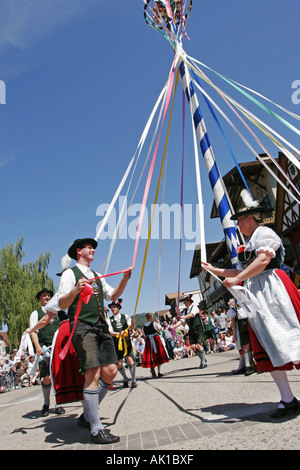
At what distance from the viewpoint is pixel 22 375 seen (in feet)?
52.4

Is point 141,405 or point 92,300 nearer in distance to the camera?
point 92,300

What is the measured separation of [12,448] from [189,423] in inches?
64.8

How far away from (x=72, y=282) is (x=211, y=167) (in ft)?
7.16

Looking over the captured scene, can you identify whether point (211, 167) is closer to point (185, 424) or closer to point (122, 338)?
point (185, 424)

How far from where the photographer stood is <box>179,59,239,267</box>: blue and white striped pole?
154 inches

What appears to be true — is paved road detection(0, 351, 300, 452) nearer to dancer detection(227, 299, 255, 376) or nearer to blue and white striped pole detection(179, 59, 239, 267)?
dancer detection(227, 299, 255, 376)

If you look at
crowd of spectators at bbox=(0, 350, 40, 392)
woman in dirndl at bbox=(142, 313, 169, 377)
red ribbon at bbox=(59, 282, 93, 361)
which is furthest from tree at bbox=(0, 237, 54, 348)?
red ribbon at bbox=(59, 282, 93, 361)

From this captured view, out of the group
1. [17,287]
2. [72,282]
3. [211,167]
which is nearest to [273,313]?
[72,282]

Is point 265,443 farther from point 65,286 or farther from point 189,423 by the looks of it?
point 65,286

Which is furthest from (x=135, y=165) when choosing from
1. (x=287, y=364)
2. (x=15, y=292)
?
(x=15, y=292)

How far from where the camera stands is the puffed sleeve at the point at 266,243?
2.85 metres

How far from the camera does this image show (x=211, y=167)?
418 centimetres

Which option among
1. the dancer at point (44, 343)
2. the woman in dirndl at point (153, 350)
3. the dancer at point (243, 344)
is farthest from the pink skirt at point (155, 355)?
the dancer at point (44, 343)

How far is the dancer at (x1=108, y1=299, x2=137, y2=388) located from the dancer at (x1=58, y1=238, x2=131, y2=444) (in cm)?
356
